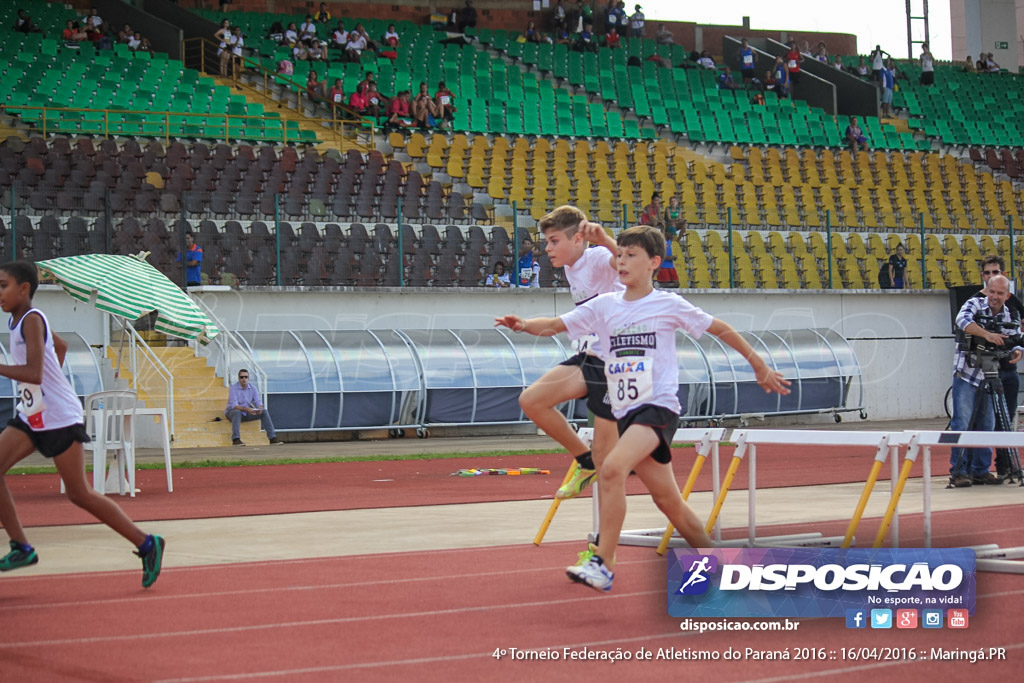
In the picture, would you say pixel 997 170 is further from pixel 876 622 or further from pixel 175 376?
pixel 876 622

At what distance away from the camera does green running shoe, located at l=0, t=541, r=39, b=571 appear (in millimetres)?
6891

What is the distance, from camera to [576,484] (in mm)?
7676

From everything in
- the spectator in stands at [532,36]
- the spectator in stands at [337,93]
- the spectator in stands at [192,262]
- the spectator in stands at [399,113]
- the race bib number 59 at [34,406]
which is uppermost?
the spectator in stands at [532,36]

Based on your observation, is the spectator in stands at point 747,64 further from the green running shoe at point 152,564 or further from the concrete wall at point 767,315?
the green running shoe at point 152,564

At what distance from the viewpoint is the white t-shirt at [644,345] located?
631 centimetres

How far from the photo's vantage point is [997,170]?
39.7m

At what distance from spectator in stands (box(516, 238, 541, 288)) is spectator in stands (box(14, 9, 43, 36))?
665 inches

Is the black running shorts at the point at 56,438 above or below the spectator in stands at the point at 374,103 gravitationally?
below

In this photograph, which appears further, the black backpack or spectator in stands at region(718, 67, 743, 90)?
spectator in stands at region(718, 67, 743, 90)

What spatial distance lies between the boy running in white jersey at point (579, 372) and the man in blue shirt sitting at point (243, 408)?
15.0 meters

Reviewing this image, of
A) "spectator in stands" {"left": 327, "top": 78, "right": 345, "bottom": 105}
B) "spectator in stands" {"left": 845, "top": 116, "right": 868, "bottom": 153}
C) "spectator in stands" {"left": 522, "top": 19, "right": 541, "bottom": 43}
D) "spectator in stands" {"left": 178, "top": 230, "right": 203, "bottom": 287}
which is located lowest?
"spectator in stands" {"left": 178, "top": 230, "right": 203, "bottom": 287}

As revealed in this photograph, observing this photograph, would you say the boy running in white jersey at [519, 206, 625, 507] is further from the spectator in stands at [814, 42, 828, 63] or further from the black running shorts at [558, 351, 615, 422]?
the spectator in stands at [814, 42, 828, 63]

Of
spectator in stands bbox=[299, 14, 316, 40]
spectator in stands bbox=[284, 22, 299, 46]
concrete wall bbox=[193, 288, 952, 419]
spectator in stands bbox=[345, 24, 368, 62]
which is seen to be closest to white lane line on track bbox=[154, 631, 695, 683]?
concrete wall bbox=[193, 288, 952, 419]

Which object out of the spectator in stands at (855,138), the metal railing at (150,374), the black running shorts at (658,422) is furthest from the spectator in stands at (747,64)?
the black running shorts at (658,422)
